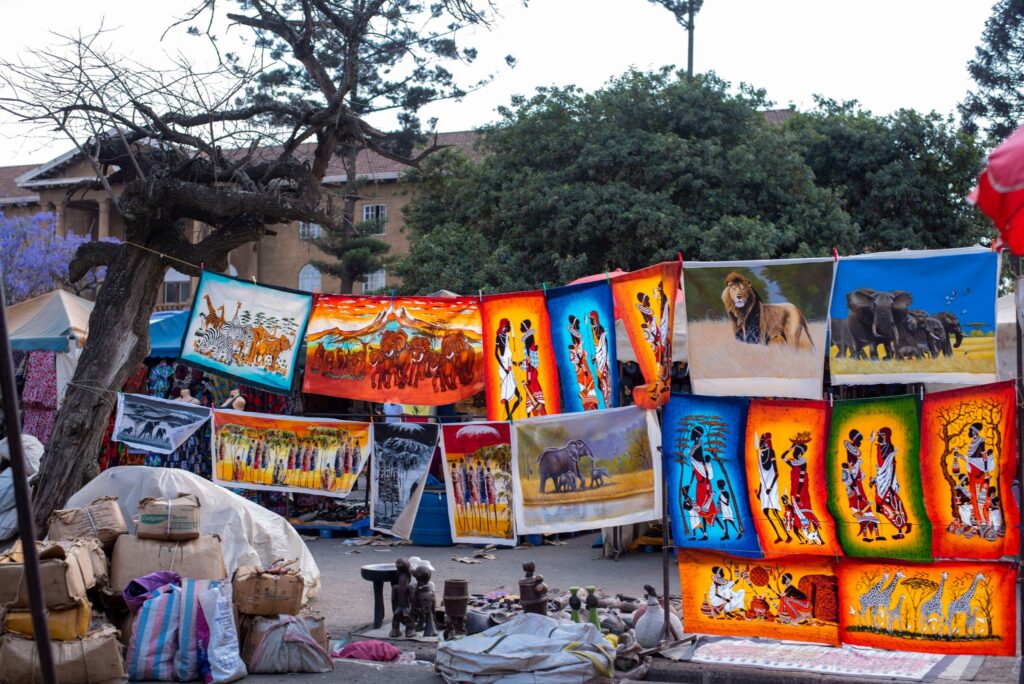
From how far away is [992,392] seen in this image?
645cm

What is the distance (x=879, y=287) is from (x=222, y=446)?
566 centimetres

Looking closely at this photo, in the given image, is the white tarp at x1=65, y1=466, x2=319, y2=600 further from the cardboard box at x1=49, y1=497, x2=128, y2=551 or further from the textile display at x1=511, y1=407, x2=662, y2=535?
the textile display at x1=511, y1=407, x2=662, y2=535

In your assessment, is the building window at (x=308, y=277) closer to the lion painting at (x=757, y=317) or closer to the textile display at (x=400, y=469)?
the textile display at (x=400, y=469)

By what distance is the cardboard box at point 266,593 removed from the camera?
297 inches

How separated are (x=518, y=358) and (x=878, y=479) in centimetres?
288

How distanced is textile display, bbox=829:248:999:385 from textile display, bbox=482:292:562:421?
88.8 inches

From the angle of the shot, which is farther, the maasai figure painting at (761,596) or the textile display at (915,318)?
the maasai figure painting at (761,596)

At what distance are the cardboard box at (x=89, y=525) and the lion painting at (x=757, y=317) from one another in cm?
493

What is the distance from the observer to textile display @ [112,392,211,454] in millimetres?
9539

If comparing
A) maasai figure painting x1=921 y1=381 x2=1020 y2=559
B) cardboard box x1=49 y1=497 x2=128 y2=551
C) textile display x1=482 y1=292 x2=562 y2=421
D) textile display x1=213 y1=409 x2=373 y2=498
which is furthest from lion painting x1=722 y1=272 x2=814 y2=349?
cardboard box x1=49 y1=497 x2=128 y2=551

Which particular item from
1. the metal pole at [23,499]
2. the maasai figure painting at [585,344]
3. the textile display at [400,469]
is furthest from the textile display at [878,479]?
the metal pole at [23,499]

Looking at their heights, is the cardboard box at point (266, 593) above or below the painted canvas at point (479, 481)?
below

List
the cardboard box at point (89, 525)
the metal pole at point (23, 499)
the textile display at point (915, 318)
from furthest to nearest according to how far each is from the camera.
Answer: the cardboard box at point (89, 525)
the textile display at point (915, 318)
the metal pole at point (23, 499)

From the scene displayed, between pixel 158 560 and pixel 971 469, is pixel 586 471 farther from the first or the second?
pixel 158 560
